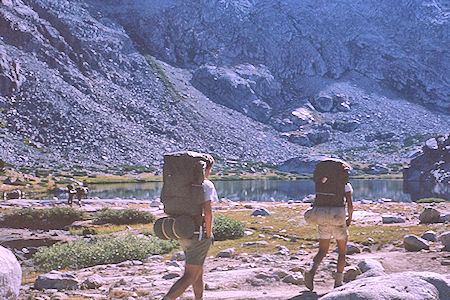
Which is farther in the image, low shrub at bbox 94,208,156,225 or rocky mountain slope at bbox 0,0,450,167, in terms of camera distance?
rocky mountain slope at bbox 0,0,450,167

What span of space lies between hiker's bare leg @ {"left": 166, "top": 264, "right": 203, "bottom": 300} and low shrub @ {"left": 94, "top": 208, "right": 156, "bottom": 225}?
64.5ft

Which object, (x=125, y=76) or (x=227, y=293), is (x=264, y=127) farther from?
(x=227, y=293)

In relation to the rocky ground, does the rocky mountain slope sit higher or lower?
higher

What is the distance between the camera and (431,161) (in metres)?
106

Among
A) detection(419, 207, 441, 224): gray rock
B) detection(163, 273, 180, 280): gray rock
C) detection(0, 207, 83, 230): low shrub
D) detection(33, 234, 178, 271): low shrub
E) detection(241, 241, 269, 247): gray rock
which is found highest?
detection(419, 207, 441, 224): gray rock

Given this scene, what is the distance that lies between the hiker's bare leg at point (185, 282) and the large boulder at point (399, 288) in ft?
7.01

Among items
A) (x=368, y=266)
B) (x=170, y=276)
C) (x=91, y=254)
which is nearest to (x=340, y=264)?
(x=368, y=266)

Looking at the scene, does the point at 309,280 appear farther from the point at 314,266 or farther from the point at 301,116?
the point at 301,116

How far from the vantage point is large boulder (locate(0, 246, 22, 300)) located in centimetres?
592

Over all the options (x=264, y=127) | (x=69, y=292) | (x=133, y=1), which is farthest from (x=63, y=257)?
(x=133, y=1)

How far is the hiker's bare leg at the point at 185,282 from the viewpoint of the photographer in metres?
6.24

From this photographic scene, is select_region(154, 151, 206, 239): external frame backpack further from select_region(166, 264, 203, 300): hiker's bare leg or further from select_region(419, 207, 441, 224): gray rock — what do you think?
select_region(419, 207, 441, 224): gray rock

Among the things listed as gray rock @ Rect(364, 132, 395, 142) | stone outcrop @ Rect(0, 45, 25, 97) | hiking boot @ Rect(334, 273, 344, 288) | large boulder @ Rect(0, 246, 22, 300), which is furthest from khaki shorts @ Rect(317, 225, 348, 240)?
gray rock @ Rect(364, 132, 395, 142)

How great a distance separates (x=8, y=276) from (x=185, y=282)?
2.75 metres
